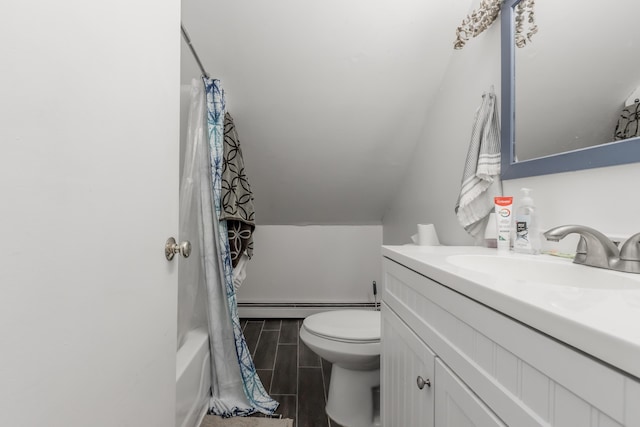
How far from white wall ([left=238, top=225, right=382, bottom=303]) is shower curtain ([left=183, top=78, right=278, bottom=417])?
1.13 meters

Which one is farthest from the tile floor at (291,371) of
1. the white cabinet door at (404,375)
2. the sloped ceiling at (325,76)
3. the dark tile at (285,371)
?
the sloped ceiling at (325,76)

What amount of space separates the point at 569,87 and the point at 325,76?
1.03m

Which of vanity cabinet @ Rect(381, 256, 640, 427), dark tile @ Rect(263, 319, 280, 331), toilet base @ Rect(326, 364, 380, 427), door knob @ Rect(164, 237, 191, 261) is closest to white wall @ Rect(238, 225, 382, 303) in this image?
dark tile @ Rect(263, 319, 280, 331)

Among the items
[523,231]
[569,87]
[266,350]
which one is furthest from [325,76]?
[266,350]

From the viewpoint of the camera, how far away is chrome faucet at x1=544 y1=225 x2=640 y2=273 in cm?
61

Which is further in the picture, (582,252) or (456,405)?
(582,252)

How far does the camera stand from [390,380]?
94 centimetres

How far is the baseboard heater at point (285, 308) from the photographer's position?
8.34 ft

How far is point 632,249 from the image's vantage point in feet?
2.00

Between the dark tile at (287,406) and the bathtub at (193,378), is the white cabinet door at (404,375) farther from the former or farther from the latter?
the bathtub at (193,378)

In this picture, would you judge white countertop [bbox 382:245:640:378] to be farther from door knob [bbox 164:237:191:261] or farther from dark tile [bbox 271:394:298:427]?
dark tile [bbox 271:394:298:427]

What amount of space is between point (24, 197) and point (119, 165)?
0.65 ft

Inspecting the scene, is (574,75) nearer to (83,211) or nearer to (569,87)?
(569,87)

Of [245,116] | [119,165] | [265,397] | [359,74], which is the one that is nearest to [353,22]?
[359,74]
